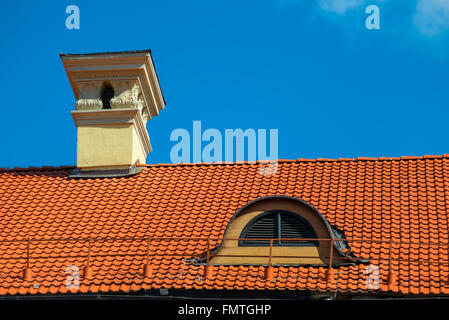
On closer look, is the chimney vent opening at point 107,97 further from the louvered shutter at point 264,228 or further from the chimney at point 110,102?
the louvered shutter at point 264,228

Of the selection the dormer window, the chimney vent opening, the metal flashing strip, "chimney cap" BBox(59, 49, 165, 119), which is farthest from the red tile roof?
"chimney cap" BBox(59, 49, 165, 119)

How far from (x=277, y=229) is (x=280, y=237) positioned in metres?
0.17

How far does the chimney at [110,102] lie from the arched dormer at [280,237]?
4835 mm

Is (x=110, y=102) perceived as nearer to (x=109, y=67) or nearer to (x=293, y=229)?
(x=109, y=67)

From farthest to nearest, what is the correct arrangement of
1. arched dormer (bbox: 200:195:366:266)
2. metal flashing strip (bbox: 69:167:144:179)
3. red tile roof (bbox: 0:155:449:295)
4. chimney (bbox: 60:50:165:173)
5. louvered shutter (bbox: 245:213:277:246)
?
chimney (bbox: 60:50:165:173) → metal flashing strip (bbox: 69:167:144:179) → louvered shutter (bbox: 245:213:277:246) → arched dormer (bbox: 200:195:366:266) → red tile roof (bbox: 0:155:449:295)

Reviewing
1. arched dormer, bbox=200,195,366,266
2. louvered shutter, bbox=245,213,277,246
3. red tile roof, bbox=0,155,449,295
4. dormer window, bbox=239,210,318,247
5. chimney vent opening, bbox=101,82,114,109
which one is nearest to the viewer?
red tile roof, bbox=0,155,449,295

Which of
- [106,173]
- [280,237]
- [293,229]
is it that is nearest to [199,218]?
[280,237]

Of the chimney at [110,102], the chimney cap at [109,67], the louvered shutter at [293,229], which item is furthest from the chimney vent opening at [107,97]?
the louvered shutter at [293,229]

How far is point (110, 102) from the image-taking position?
20.1 metres

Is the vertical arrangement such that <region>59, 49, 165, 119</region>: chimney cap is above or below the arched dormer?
above

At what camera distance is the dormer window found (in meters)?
15.2

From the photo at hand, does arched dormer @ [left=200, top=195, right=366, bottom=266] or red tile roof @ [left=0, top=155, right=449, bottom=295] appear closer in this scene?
red tile roof @ [left=0, top=155, right=449, bottom=295]

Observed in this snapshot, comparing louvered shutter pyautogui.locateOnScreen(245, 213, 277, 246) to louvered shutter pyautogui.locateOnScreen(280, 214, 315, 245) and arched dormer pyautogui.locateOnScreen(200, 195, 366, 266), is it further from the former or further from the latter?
louvered shutter pyautogui.locateOnScreen(280, 214, 315, 245)

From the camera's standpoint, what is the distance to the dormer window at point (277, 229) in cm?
1520
